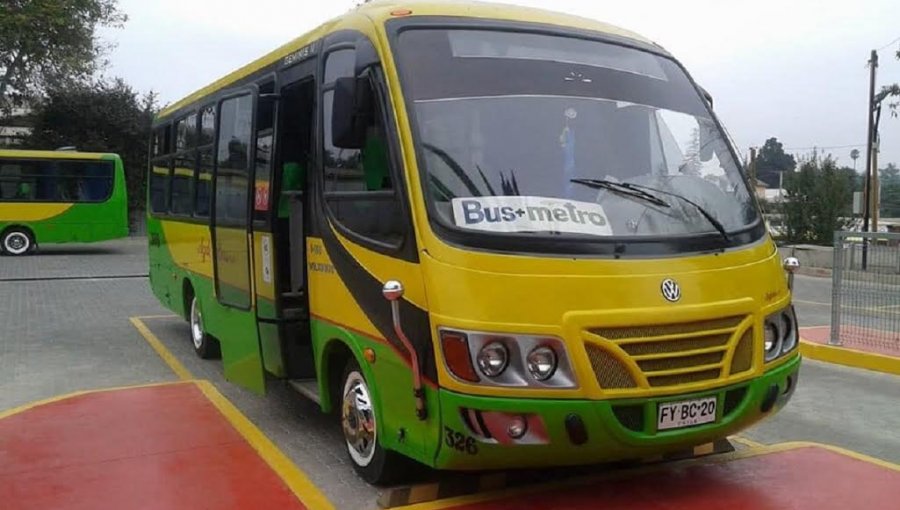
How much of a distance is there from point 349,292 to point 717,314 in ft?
6.74

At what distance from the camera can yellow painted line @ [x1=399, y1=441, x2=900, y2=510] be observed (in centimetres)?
485

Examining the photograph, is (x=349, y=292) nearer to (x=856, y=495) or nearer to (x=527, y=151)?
(x=527, y=151)

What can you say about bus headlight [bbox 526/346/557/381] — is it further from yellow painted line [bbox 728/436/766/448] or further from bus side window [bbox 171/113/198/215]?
bus side window [bbox 171/113/198/215]

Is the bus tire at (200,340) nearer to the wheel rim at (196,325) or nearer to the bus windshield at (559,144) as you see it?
the wheel rim at (196,325)

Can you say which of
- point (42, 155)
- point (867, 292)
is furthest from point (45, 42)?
point (867, 292)

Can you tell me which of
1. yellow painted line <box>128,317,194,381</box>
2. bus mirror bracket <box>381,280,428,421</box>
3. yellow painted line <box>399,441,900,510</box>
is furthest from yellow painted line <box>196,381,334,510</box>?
yellow painted line <box>128,317,194,381</box>

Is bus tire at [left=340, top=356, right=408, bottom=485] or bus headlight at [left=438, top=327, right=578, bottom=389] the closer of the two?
bus headlight at [left=438, top=327, right=578, bottom=389]

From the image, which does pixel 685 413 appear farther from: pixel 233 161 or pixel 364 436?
pixel 233 161

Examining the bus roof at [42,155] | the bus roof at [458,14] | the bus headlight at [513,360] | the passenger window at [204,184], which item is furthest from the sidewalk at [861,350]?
the bus roof at [42,155]

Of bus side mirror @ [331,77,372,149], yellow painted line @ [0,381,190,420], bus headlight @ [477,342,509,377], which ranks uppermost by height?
bus side mirror @ [331,77,372,149]

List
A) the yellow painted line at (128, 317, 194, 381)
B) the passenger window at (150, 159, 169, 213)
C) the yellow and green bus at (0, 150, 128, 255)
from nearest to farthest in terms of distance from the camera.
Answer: the yellow painted line at (128, 317, 194, 381)
the passenger window at (150, 159, 169, 213)
the yellow and green bus at (0, 150, 128, 255)

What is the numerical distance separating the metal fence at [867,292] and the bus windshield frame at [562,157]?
15.0ft

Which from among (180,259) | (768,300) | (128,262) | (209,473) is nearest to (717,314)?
(768,300)

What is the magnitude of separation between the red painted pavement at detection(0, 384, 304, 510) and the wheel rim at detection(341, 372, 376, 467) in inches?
18.4
